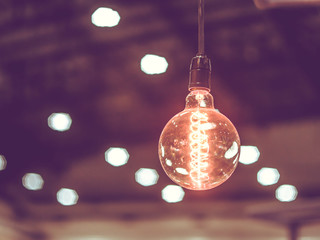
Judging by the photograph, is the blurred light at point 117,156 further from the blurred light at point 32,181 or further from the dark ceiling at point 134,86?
the blurred light at point 32,181

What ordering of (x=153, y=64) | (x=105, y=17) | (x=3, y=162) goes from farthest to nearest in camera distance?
1. (x=3, y=162)
2. (x=153, y=64)
3. (x=105, y=17)

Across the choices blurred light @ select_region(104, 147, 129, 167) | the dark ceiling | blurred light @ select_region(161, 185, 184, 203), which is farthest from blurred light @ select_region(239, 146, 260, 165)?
blurred light @ select_region(104, 147, 129, 167)

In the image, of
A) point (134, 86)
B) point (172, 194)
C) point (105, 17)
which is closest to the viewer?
point (105, 17)

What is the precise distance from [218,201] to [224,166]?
5181 millimetres

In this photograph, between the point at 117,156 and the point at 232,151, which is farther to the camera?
the point at 117,156

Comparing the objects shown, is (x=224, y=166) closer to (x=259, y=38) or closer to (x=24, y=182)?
(x=259, y=38)

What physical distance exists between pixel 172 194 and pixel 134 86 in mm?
1731

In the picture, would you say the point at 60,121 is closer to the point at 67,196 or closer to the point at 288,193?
the point at 67,196

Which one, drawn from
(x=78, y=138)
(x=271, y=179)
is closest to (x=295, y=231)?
(x=271, y=179)

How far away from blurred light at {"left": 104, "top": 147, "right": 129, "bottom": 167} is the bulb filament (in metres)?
4.88

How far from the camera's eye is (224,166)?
1121 millimetres

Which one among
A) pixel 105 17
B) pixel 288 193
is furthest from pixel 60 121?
pixel 288 193

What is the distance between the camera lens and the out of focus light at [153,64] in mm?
4416

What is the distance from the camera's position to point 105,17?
383cm
